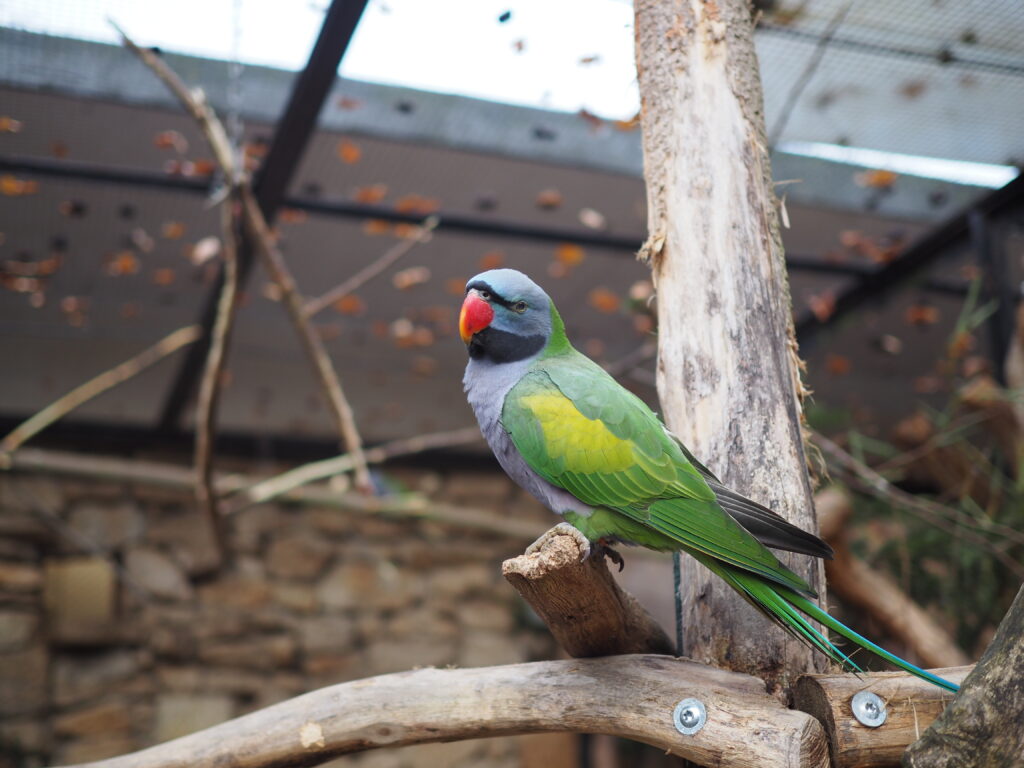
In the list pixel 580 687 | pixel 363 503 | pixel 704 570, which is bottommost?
pixel 580 687

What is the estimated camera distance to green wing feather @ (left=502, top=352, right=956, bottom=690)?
1.58 m

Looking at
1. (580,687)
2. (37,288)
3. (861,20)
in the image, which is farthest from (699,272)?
(37,288)

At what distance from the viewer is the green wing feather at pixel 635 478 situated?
1584mm

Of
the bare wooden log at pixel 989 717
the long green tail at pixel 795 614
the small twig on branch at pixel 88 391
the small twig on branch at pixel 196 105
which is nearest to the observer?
Answer: the bare wooden log at pixel 989 717

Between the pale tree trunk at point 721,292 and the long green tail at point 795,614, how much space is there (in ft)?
0.72

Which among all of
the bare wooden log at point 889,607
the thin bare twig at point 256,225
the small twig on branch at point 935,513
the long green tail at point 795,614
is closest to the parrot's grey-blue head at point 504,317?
the long green tail at point 795,614

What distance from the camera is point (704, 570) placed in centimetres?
192

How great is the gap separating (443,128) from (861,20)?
1656 millimetres

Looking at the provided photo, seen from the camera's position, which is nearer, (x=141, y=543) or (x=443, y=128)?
(x=443, y=128)

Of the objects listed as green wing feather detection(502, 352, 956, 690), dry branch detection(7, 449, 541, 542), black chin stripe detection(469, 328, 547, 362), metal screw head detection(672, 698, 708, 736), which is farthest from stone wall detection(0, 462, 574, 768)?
metal screw head detection(672, 698, 708, 736)

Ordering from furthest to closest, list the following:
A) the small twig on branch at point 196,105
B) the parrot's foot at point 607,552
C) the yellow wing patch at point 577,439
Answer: the small twig on branch at point 196,105 → the parrot's foot at point 607,552 → the yellow wing patch at point 577,439

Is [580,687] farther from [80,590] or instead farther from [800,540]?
[80,590]

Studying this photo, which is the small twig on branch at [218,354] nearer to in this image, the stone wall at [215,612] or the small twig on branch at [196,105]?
the small twig on branch at [196,105]

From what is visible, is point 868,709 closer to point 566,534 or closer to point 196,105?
point 566,534
